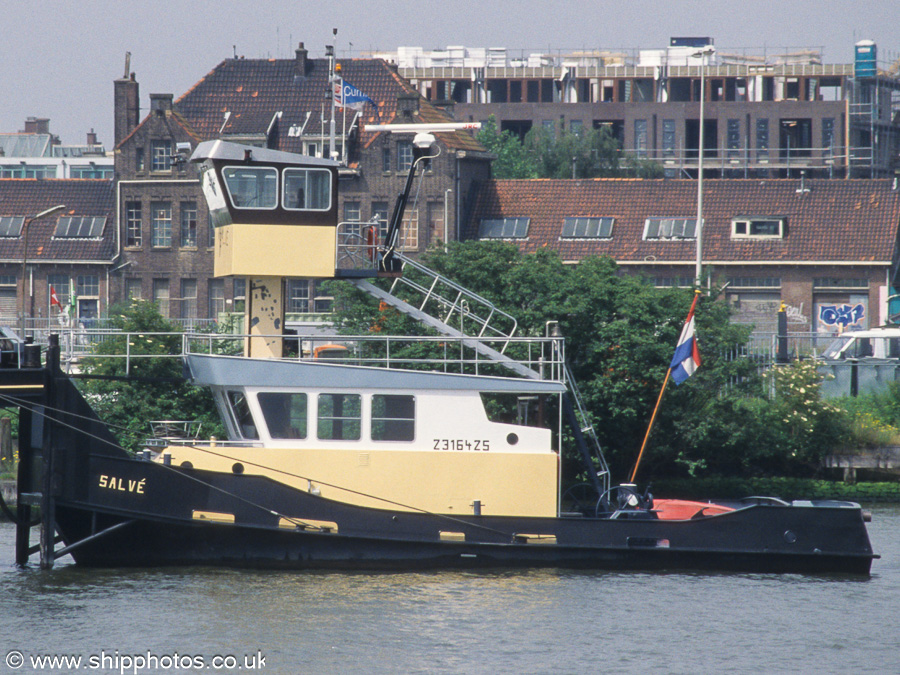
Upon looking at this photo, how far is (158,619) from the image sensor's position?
1845 centimetres

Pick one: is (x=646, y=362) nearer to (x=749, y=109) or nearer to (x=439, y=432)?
(x=439, y=432)

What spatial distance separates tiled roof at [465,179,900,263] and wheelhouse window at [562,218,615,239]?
26cm

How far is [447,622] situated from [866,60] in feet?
223

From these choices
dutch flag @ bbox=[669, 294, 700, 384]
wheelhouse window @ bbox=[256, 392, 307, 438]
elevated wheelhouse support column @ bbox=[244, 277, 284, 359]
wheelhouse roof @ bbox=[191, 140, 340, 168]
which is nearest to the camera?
wheelhouse window @ bbox=[256, 392, 307, 438]

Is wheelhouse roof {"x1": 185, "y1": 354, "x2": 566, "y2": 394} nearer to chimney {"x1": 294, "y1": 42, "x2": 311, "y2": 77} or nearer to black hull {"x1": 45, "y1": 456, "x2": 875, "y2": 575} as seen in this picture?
black hull {"x1": 45, "y1": 456, "x2": 875, "y2": 575}

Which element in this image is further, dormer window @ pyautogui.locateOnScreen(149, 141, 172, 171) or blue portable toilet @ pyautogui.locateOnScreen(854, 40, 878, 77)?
blue portable toilet @ pyautogui.locateOnScreen(854, 40, 878, 77)

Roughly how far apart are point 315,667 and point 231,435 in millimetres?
6127

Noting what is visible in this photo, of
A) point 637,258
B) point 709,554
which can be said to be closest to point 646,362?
point 709,554

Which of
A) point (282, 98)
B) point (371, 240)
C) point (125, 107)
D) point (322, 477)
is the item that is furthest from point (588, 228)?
point (322, 477)

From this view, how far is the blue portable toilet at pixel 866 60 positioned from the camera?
255 ft

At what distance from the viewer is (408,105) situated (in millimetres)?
51375

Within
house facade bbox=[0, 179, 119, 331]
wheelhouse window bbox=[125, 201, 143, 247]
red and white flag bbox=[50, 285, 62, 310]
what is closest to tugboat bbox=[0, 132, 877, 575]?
red and white flag bbox=[50, 285, 62, 310]

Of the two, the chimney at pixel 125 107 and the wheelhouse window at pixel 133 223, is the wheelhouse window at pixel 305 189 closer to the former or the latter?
the wheelhouse window at pixel 133 223

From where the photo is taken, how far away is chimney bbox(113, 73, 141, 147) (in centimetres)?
5419
